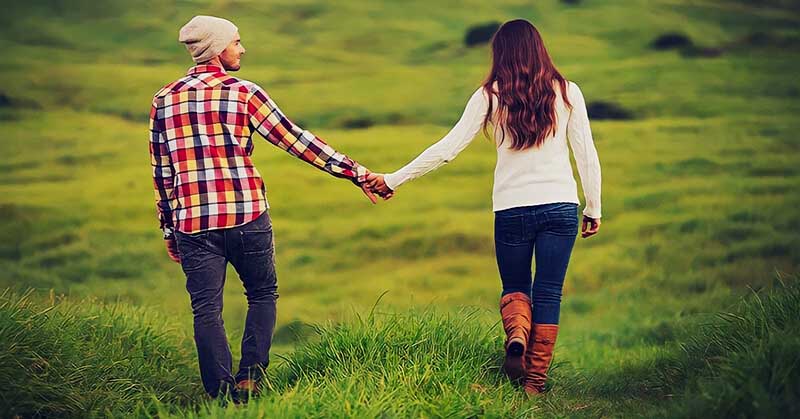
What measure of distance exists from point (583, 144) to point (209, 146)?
1906 mm

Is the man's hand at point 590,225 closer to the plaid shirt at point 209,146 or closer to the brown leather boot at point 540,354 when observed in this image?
the brown leather boot at point 540,354

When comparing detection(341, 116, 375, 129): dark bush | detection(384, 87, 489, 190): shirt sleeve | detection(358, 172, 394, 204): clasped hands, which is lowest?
detection(341, 116, 375, 129): dark bush

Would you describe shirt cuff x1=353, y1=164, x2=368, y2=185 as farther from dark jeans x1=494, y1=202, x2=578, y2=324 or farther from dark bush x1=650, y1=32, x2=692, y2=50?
dark bush x1=650, y1=32, x2=692, y2=50

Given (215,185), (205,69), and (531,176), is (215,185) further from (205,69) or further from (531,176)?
(531,176)

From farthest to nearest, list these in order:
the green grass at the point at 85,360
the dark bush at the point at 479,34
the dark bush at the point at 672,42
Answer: the dark bush at the point at 672,42 < the dark bush at the point at 479,34 < the green grass at the point at 85,360

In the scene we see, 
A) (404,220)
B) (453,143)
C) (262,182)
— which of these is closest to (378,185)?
(453,143)

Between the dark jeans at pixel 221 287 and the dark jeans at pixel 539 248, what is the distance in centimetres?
122

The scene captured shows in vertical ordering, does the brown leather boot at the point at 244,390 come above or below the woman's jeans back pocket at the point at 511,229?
below

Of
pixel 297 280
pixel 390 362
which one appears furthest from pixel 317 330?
pixel 297 280

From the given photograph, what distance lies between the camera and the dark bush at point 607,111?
19.4 metres

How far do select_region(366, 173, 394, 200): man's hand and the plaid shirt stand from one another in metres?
0.79

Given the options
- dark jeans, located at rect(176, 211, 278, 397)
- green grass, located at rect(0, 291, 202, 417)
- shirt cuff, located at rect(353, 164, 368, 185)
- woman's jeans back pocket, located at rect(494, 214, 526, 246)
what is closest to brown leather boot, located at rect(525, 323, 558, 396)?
woman's jeans back pocket, located at rect(494, 214, 526, 246)

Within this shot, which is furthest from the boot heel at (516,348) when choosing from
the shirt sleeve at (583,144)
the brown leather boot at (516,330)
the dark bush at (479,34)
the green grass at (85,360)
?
the dark bush at (479,34)

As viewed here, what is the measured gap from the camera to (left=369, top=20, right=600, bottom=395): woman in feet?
15.8
